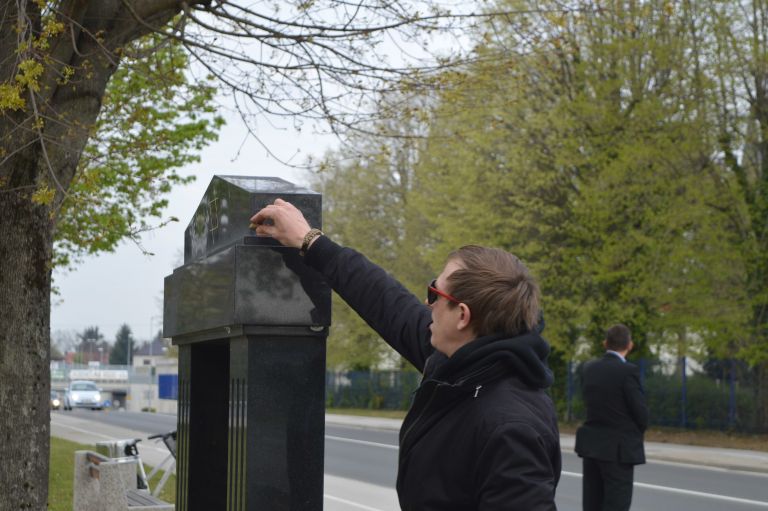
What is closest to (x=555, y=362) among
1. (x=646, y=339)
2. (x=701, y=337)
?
(x=646, y=339)

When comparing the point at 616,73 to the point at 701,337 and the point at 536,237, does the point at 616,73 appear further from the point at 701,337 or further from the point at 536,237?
the point at 701,337

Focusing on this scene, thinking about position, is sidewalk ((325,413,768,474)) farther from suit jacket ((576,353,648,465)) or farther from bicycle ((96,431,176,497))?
suit jacket ((576,353,648,465))

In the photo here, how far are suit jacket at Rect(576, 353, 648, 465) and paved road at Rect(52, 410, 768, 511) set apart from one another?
187 inches

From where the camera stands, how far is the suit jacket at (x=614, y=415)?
9.09 m

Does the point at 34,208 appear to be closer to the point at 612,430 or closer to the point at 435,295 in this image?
the point at 612,430

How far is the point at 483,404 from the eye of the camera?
9.01 feet

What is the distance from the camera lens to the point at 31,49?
7.27m

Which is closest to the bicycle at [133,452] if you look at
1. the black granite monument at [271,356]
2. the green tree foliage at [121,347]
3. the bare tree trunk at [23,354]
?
the bare tree trunk at [23,354]

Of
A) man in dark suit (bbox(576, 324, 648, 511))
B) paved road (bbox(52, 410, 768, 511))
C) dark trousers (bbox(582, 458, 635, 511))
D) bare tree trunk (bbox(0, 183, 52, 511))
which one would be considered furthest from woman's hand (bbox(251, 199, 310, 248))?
paved road (bbox(52, 410, 768, 511))

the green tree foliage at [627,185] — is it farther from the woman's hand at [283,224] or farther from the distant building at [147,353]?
the distant building at [147,353]

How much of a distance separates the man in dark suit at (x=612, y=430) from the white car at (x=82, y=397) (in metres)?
60.0

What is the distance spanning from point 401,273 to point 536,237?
1319 cm

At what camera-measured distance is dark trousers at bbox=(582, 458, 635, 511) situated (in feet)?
29.5

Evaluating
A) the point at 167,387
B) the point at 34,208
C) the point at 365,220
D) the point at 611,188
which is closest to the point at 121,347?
the point at 167,387
